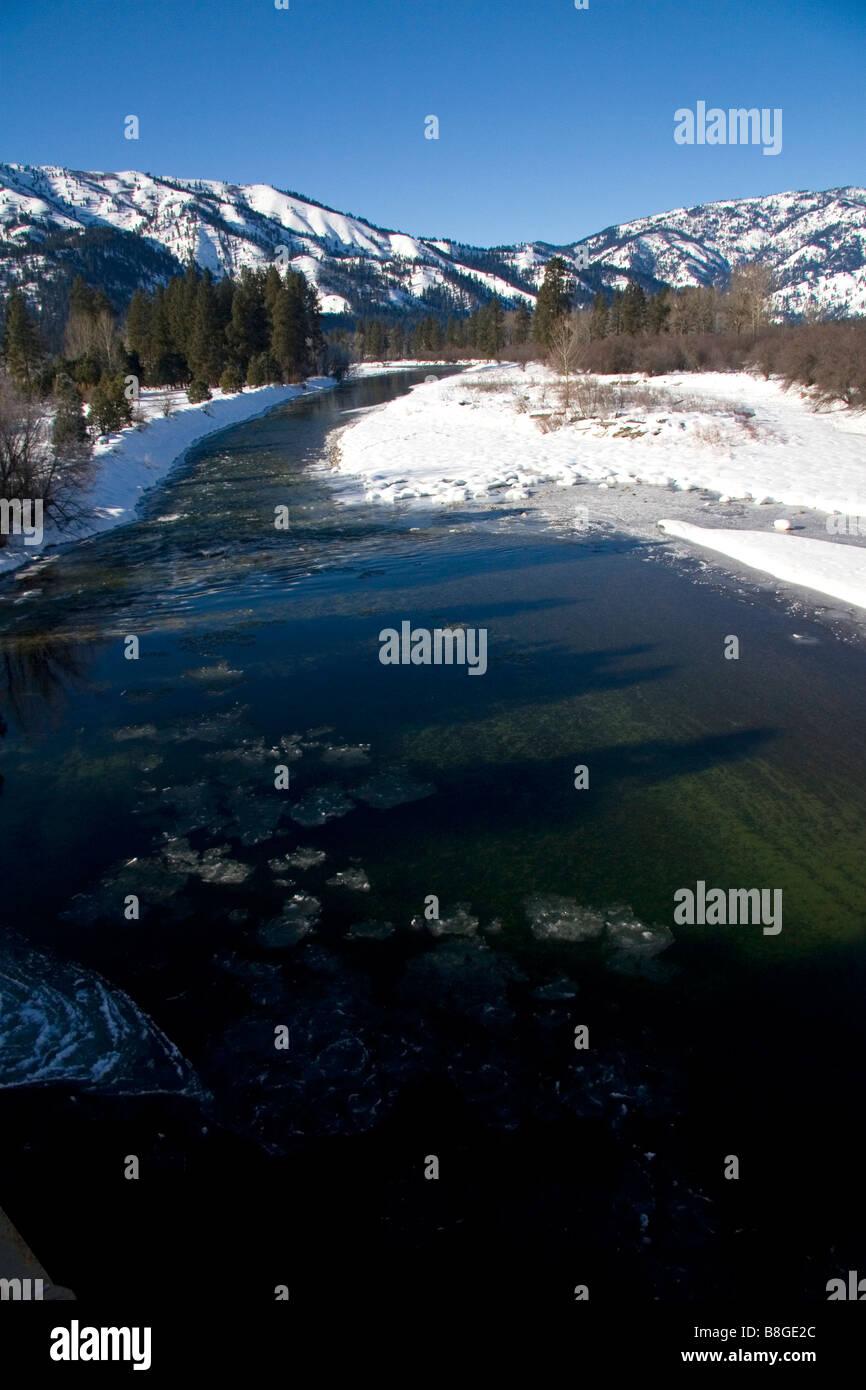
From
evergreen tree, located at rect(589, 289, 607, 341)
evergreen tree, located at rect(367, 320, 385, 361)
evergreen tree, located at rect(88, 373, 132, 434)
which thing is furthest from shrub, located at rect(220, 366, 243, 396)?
evergreen tree, located at rect(367, 320, 385, 361)

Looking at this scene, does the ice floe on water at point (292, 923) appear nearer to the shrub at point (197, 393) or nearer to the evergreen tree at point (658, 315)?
the shrub at point (197, 393)

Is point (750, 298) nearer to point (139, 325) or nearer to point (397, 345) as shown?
point (139, 325)

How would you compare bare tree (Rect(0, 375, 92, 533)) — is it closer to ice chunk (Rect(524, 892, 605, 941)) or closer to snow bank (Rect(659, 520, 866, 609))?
snow bank (Rect(659, 520, 866, 609))

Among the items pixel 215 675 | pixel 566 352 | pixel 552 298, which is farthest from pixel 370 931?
pixel 552 298

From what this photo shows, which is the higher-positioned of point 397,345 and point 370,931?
point 397,345

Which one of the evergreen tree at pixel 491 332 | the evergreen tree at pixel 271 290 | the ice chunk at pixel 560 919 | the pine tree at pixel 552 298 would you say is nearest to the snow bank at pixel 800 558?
the ice chunk at pixel 560 919
